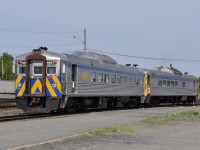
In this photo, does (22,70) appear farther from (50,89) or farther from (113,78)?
(113,78)

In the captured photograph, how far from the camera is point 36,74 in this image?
25141 millimetres

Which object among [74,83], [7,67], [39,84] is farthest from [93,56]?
[7,67]

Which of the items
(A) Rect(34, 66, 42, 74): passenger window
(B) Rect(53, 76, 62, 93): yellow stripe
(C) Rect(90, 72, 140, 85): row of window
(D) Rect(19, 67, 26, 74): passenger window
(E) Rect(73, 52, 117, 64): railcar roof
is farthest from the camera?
(E) Rect(73, 52, 117, 64): railcar roof

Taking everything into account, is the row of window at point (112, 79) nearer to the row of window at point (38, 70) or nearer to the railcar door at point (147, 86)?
the railcar door at point (147, 86)

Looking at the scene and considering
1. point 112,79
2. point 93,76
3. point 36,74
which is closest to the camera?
point 36,74

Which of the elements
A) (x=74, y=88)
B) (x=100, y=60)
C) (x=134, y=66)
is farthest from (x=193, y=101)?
(x=74, y=88)

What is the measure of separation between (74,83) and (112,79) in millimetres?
6515

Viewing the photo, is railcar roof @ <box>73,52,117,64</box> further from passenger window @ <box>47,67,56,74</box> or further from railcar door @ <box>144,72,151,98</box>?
railcar door @ <box>144,72,151,98</box>

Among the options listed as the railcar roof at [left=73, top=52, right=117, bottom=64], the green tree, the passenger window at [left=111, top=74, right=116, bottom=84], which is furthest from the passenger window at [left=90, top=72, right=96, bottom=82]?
the green tree

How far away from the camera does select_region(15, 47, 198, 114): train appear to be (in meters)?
24.7

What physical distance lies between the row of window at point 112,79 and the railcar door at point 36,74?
4766mm

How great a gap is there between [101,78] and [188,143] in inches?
704

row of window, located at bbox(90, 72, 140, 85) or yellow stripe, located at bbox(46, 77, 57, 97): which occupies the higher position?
row of window, located at bbox(90, 72, 140, 85)

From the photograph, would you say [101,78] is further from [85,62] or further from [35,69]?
[35,69]
